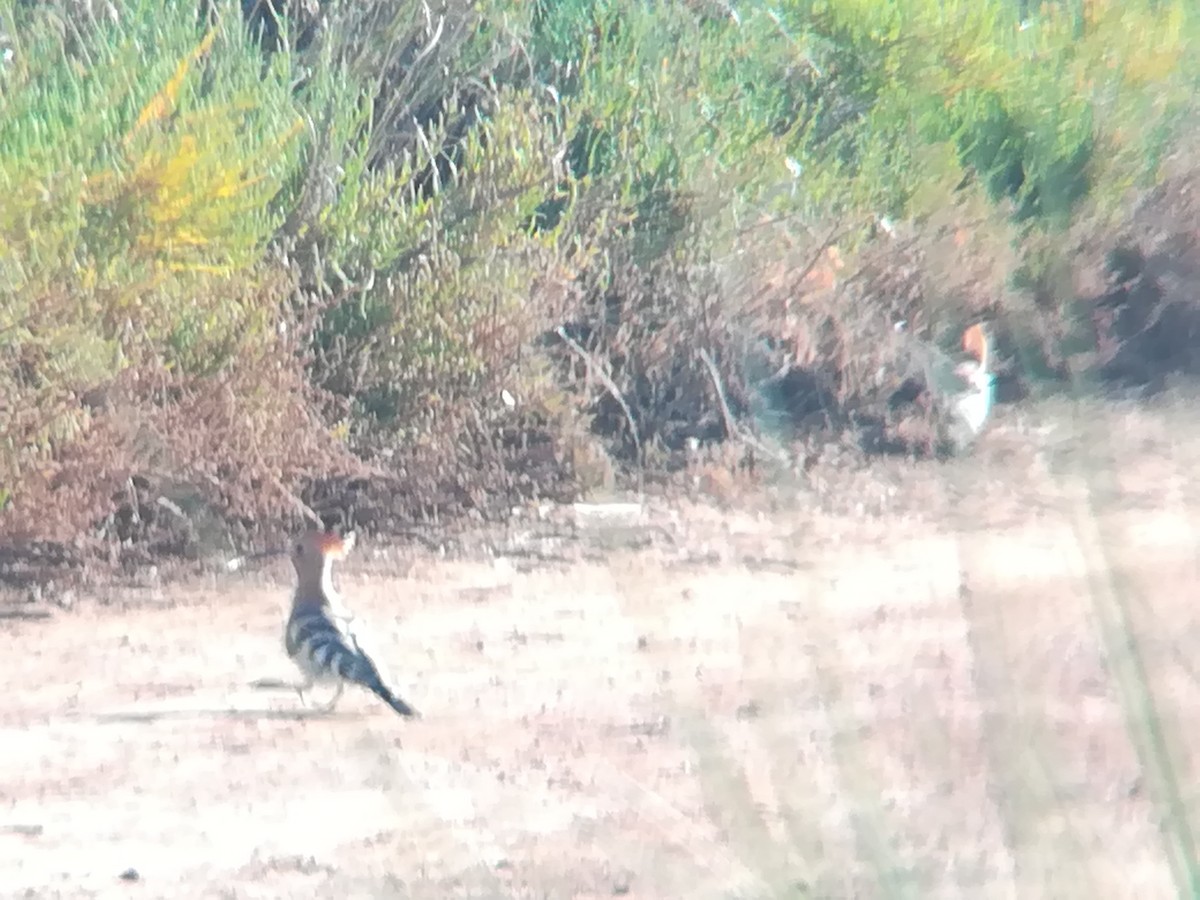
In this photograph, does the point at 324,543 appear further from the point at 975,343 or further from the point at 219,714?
the point at 975,343

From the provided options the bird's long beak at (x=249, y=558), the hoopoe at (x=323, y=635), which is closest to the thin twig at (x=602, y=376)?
the bird's long beak at (x=249, y=558)

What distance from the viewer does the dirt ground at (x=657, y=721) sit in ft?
15.7

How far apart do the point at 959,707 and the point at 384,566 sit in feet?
10.9

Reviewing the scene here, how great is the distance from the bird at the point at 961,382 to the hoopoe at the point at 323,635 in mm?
5393

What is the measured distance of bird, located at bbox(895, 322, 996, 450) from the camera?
11469mm

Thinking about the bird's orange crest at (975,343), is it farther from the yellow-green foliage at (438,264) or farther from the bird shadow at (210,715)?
the bird shadow at (210,715)

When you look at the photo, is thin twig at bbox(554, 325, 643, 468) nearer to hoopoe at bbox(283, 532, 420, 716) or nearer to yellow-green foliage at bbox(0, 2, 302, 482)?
yellow-green foliage at bbox(0, 2, 302, 482)

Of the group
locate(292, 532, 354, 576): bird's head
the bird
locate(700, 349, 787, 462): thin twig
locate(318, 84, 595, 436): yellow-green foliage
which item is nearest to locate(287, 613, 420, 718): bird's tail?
locate(292, 532, 354, 576): bird's head

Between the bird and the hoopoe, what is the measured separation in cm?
539

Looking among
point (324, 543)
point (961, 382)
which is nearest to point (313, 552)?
point (324, 543)

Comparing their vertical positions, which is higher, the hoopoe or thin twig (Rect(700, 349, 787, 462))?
the hoopoe

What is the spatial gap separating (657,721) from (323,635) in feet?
3.85

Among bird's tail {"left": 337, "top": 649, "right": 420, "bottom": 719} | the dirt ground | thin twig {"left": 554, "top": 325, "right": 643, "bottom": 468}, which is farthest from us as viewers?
thin twig {"left": 554, "top": 325, "right": 643, "bottom": 468}

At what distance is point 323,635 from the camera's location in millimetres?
6449
